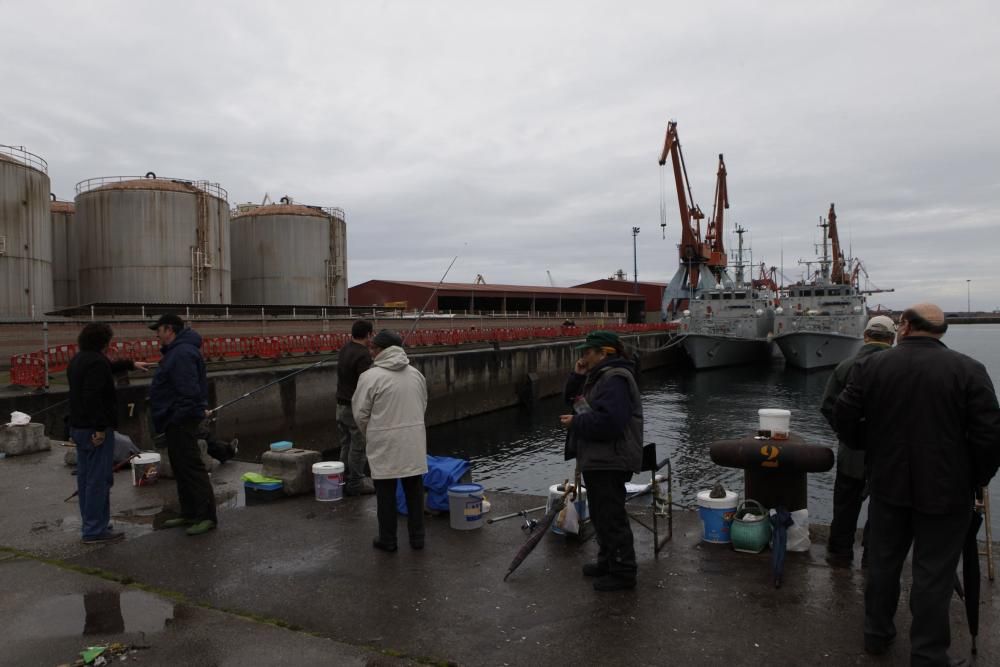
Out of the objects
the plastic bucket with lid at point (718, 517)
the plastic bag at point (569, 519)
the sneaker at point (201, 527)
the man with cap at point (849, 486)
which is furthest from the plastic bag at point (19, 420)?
the man with cap at point (849, 486)

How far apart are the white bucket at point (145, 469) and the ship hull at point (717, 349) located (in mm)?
37171

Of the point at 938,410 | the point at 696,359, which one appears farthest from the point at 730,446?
the point at 696,359

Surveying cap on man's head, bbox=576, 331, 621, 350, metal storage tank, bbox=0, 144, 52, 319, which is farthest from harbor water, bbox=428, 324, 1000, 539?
metal storage tank, bbox=0, 144, 52, 319

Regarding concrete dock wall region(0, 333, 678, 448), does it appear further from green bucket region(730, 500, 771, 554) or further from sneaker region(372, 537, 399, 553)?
green bucket region(730, 500, 771, 554)

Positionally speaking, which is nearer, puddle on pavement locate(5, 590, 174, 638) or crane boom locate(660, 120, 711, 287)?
puddle on pavement locate(5, 590, 174, 638)

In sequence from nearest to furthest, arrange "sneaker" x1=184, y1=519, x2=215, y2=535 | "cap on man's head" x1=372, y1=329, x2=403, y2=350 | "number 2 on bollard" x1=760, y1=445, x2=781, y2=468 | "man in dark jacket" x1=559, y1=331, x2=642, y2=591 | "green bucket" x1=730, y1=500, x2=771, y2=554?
"man in dark jacket" x1=559, y1=331, x2=642, y2=591, "number 2 on bollard" x1=760, y1=445, x2=781, y2=468, "green bucket" x1=730, y1=500, x2=771, y2=554, "cap on man's head" x1=372, y1=329, x2=403, y2=350, "sneaker" x1=184, y1=519, x2=215, y2=535

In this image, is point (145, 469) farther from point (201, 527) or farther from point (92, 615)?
point (92, 615)

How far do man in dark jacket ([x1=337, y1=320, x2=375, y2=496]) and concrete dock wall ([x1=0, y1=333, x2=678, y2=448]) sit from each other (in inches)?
318

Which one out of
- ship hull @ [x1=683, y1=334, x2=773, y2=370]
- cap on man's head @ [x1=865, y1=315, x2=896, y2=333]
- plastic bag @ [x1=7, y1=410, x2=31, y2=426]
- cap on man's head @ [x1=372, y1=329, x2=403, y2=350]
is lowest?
ship hull @ [x1=683, y1=334, x2=773, y2=370]

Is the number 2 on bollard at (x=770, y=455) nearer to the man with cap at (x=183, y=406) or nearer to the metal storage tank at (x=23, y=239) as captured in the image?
the man with cap at (x=183, y=406)

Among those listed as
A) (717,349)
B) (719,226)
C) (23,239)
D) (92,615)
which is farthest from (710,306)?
(92,615)

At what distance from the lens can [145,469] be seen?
7141mm

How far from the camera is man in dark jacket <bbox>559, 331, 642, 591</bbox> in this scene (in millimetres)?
4164

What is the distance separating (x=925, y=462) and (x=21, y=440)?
1010 centimetres
